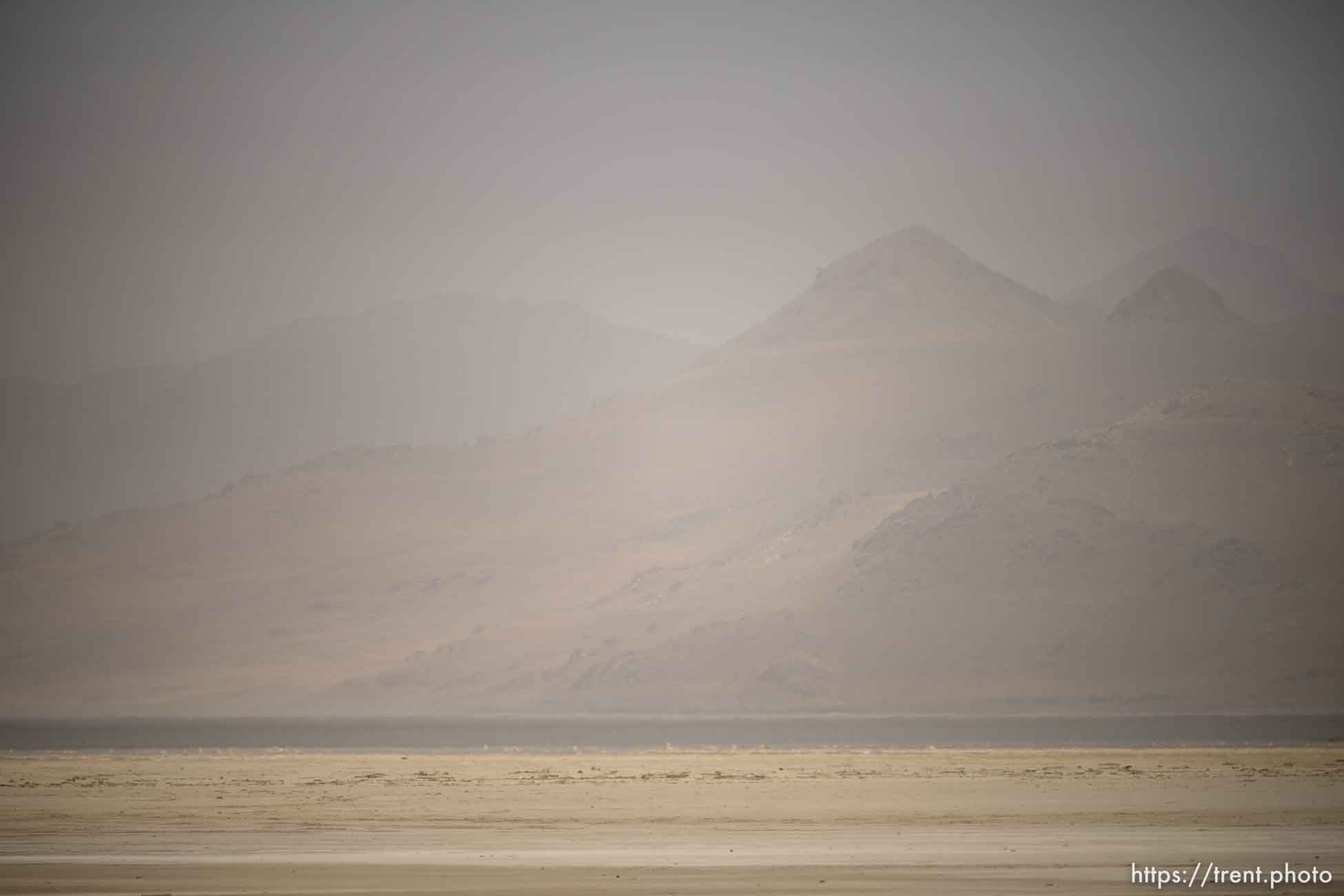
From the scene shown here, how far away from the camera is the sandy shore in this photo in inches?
1265

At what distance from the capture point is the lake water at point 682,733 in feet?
302

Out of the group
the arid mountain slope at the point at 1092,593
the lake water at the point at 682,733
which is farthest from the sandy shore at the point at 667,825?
the arid mountain slope at the point at 1092,593

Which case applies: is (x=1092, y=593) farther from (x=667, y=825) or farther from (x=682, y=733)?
(x=667, y=825)

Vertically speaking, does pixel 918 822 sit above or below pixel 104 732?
below

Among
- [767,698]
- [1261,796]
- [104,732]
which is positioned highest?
[767,698]

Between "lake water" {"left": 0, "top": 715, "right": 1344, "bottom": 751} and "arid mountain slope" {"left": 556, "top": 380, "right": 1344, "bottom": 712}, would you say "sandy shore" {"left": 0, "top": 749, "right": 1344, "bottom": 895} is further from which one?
"arid mountain slope" {"left": 556, "top": 380, "right": 1344, "bottom": 712}

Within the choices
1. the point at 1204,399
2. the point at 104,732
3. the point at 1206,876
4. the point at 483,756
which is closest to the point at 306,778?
the point at 483,756

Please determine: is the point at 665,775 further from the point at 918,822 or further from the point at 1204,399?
the point at 1204,399

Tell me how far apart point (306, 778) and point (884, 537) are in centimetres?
13351

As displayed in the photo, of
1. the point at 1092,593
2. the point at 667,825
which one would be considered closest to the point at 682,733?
the point at 667,825

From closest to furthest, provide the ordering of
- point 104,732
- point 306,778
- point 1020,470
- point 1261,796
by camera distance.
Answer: point 1261,796, point 306,778, point 104,732, point 1020,470

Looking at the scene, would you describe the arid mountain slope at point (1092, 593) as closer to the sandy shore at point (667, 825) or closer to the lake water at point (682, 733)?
the lake water at point (682, 733)

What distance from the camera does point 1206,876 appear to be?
102 feet

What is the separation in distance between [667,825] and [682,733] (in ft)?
231
